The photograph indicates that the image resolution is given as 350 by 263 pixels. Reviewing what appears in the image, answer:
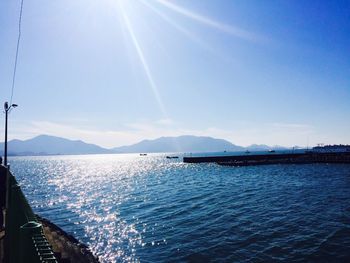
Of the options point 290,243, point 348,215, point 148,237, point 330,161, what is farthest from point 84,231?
point 330,161

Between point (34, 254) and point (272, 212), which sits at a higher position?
point (34, 254)

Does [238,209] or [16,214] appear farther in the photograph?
[238,209]

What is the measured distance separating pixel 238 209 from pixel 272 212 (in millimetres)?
3436

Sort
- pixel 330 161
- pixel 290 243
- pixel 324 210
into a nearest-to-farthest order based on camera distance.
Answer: pixel 290 243 < pixel 324 210 < pixel 330 161

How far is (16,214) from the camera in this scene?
5938 millimetres

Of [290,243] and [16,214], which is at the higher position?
[16,214]

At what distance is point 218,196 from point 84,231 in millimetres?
18395

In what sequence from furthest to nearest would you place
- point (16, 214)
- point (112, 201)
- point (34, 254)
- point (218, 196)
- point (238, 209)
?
1. point (112, 201)
2. point (218, 196)
3. point (238, 209)
4. point (16, 214)
5. point (34, 254)

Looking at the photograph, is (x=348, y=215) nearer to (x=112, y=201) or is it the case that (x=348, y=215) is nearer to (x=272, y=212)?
(x=272, y=212)

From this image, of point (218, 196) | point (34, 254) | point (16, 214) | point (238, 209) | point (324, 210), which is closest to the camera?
point (34, 254)

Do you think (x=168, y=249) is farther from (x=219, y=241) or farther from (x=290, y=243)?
(x=290, y=243)

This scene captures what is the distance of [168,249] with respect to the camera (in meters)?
18.7

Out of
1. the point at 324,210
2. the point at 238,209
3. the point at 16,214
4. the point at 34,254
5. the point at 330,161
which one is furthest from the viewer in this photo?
the point at 330,161

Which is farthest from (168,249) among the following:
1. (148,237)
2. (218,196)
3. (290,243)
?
(218,196)
